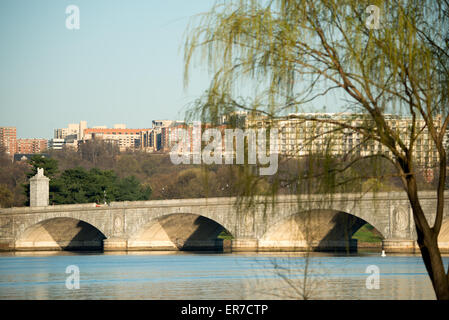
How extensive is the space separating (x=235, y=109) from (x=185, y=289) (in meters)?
18.9

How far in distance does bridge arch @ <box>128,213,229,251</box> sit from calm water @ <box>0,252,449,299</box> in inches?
543

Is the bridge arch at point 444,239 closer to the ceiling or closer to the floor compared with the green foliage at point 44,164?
closer to the floor

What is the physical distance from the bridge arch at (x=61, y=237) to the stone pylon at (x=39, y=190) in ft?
7.85

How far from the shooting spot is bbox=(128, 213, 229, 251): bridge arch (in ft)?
200

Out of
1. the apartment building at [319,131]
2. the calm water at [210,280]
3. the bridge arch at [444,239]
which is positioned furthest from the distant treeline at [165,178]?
the bridge arch at [444,239]

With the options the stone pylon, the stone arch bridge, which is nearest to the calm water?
the stone arch bridge

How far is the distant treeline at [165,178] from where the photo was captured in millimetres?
11203

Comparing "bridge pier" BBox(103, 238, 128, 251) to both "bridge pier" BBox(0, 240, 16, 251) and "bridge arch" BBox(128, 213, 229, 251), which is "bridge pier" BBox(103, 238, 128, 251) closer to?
"bridge arch" BBox(128, 213, 229, 251)

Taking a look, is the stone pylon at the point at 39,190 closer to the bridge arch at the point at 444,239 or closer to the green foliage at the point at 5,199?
the green foliage at the point at 5,199

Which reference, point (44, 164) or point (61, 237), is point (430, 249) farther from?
point (44, 164)

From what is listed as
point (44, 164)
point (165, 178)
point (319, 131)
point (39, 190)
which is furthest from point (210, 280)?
point (165, 178)

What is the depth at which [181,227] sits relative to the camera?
62562mm
